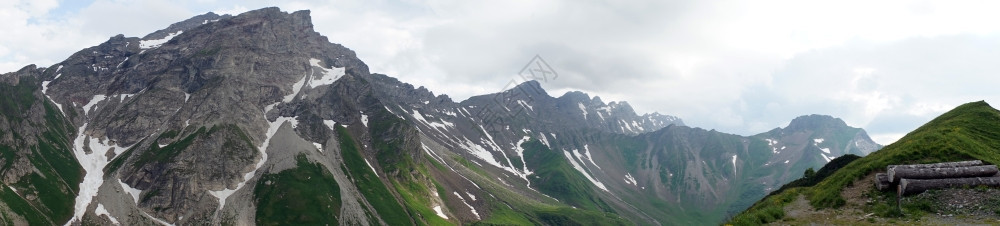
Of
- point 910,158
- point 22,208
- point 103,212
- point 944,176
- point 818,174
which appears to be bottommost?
point 103,212

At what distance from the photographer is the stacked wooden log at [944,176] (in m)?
30.8

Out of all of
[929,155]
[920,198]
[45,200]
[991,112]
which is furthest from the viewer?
[45,200]

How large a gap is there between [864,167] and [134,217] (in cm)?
23073

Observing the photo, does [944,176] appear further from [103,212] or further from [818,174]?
[103,212]

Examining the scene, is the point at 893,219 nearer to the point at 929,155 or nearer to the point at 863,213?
the point at 863,213

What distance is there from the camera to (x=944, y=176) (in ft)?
103

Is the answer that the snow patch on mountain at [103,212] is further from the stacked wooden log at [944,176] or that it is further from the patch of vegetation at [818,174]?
the stacked wooden log at [944,176]

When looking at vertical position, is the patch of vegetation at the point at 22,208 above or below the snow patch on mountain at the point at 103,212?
above


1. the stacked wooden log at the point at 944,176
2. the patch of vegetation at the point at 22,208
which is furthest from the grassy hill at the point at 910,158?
the patch of vegetation at the point at 22,208

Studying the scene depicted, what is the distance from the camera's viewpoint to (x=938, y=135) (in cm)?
4172

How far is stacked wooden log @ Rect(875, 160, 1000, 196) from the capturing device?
3084cm

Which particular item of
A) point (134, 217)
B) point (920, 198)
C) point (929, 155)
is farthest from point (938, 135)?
point (134, 217)

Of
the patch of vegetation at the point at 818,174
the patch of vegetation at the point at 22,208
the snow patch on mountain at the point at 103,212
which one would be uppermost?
the patch of vegetation at the point at 818,174

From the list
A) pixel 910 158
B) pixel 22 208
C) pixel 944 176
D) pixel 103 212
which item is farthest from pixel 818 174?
pixel 103 212
